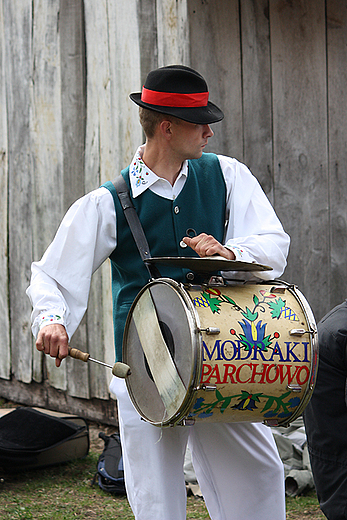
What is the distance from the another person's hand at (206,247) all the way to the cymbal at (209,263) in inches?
1.3

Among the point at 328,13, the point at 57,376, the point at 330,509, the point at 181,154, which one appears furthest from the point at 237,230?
the point at 57,376

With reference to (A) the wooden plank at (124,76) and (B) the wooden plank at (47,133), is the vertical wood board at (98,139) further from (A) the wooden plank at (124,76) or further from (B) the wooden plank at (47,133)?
(B) the wooden plank at (47,133)

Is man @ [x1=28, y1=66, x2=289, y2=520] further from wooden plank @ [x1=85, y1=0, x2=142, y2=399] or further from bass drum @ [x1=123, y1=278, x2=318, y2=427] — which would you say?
wooden plank @ [x1=85, y1=0, x2=142, y2=399]

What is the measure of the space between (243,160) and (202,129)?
1.57m

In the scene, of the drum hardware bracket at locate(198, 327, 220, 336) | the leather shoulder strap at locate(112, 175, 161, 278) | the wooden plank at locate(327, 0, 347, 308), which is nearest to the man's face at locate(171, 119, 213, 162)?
the leather shoulder strap at locate(112, 175, 161, 278)

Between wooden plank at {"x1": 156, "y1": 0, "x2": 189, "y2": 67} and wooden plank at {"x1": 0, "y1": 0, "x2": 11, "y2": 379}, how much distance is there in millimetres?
1574

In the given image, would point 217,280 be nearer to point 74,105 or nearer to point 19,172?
point 74,105

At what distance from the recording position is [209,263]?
193 centimetres

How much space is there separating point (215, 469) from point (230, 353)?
20.4 inches

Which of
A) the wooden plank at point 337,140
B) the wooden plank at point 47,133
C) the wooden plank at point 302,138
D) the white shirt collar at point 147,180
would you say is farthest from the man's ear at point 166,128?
the wooden plank at point 47,133

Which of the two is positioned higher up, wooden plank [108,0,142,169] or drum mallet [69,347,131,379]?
wooden plank [108,0,142,169]

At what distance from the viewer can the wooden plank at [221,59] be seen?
12.0 ft

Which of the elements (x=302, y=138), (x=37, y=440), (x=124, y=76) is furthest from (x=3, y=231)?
(x=302, y=138)

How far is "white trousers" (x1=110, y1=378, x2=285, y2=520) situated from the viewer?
217 centimetres
